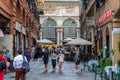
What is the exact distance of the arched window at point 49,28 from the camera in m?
99.9

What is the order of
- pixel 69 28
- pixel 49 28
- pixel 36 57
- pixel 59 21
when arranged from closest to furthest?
pixel 36 57
pixel 59 21
pixel 69 28
pixel 49 28

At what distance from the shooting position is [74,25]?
328 feet

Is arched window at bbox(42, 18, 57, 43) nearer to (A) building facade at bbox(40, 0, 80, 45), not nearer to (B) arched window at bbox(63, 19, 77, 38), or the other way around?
(A) building facade at bbox(40, 0, 80, 45)

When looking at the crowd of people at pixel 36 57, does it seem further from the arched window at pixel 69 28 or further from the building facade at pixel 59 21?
the arched window at pixel 69 28

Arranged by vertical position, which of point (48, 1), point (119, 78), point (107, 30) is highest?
point (48, 1)

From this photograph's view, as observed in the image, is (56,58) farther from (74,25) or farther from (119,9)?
(74,25)

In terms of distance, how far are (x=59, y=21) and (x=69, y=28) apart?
9.55 ft

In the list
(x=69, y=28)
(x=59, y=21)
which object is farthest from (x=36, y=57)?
(x=69, y=28)

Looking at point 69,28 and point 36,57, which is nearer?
point 36,57

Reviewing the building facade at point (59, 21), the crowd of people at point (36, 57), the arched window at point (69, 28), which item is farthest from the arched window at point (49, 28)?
the crowd of people at point (36, 57)

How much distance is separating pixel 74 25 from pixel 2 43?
229 ft

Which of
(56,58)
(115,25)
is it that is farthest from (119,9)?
(56,58)

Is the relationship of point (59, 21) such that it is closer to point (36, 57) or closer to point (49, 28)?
point (49, 28)

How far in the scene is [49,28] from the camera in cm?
10031
